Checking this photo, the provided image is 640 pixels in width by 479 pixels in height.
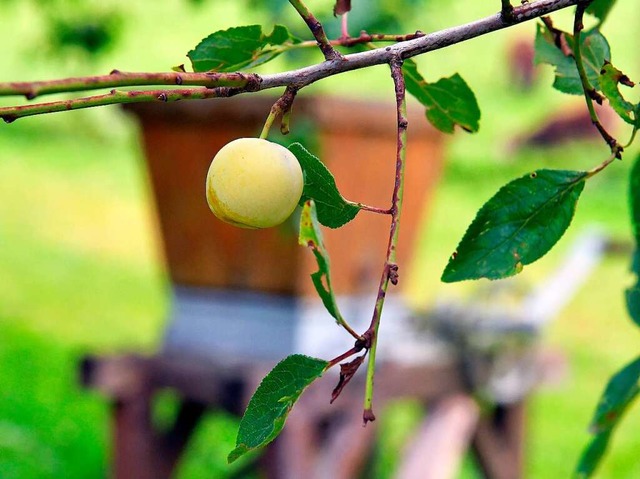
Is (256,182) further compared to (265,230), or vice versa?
(265,230)

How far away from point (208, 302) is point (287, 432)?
0.92 ft

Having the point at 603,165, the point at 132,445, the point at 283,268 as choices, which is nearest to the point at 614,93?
the point at 603,165

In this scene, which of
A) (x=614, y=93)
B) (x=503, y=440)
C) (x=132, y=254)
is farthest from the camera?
(x=132, y=254)

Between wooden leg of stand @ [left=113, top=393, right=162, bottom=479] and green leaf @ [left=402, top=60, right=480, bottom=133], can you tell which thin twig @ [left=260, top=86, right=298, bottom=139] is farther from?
wooden leg of stand @ [left=113, top=393, right=162, bottom=479]

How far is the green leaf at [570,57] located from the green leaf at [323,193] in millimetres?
126

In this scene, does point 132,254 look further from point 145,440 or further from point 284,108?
point 284,108

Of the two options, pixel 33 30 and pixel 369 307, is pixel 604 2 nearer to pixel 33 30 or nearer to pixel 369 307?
pixel 369 307

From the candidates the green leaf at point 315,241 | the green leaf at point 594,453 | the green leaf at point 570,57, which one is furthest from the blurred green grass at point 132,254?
the green leaf at point 315,241

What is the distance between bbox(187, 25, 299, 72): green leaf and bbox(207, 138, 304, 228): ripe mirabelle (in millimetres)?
68

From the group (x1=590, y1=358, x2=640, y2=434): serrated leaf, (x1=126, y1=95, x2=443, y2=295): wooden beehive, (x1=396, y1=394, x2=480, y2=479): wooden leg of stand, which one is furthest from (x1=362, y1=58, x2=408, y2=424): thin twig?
(x1=396, y1=394, x2=480, y2=479): wooden leg of stand

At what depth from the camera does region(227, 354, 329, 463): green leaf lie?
0.28 metres

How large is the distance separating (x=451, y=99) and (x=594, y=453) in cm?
21

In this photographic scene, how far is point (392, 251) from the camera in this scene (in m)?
0.27

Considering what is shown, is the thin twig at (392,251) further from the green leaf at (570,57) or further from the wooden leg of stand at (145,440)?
the wooden leg of stand at (145,440)
